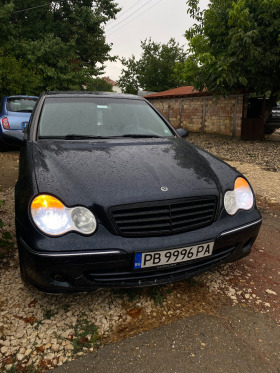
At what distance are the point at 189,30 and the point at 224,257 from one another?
1330 centimetres

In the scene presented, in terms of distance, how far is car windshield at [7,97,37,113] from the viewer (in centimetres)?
734

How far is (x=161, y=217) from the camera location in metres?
1.74

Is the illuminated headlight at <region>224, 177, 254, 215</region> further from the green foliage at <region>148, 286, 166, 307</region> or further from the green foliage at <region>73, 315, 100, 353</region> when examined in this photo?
the green foliage at <region>73, 315, 100, 353</region>

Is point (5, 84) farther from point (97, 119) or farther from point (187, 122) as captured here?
point (97, 119)

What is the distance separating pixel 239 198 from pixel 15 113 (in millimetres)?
6626

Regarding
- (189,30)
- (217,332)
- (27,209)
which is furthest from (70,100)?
(189,30)

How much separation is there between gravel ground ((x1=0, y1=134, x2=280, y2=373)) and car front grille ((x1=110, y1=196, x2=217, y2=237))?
61cm

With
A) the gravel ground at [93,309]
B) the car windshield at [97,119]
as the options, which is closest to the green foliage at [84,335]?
the gravel ground at [93,309]

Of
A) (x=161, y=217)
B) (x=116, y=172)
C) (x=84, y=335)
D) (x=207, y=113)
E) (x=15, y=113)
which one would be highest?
(x=207, y=113)

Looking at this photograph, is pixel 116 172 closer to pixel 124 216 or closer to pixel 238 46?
pixel 124 216

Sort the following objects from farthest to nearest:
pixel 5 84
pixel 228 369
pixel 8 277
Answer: pixel 5 84 < pixel 8 277 < pixel 228 369

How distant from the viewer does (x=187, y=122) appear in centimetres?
1694

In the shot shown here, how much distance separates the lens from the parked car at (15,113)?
689 centimetres

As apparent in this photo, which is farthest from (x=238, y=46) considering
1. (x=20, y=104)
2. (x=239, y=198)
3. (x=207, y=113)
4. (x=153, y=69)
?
(x=153, y=69)
